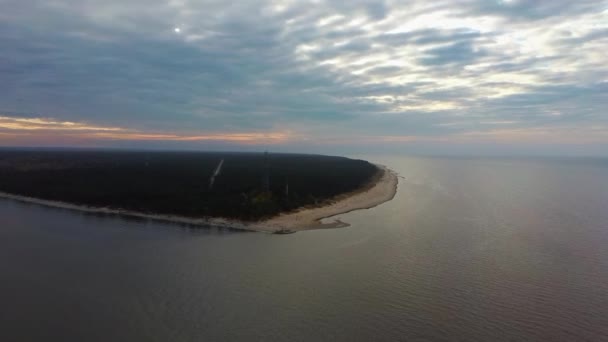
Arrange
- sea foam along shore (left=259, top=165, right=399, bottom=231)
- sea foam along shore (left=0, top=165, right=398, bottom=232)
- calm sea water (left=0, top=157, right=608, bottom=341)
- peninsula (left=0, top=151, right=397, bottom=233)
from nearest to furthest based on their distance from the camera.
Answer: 1. calm sea water (left=0, top=157, right=608, bottom=341)
2. sea foam along shore (left=0, top=165, right=398, bottom=232)
3. sea foam along shore (left=259, top=165, right=399, bottom=231)
4. peninsula (left=0, top=151, right=397, bottom=233)

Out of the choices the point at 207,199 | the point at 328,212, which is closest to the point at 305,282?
the point at 328,212

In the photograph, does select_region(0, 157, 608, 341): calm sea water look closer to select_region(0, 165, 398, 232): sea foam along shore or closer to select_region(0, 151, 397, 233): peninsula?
select_region(0, 165, 398, 232): sea foam along shore

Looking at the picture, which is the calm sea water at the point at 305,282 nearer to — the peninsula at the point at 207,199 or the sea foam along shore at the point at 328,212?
the sea foam along shore at the point at 328,212

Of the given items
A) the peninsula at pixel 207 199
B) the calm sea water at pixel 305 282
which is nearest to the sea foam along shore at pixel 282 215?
the peninsula at pixel 207 199

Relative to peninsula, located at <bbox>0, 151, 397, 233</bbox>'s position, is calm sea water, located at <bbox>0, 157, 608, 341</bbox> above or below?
below

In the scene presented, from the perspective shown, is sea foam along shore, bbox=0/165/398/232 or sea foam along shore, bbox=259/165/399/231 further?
sea foam along shore, bbox=259/165/399/231

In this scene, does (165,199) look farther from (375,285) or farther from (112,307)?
(375,285)

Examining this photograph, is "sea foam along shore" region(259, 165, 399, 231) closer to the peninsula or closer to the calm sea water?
the peninsula

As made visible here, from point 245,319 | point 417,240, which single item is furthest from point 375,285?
point 417,240

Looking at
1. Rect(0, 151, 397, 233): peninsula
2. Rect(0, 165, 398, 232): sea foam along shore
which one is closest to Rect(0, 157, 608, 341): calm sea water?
Rect(0, 165, 398, 232): sea foam along shore

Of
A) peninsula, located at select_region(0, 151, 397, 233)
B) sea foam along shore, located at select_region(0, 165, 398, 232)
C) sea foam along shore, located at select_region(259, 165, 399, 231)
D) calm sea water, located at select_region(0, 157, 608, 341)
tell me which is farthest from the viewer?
peninsula, located at select_region(0, 151, 397, 233)
